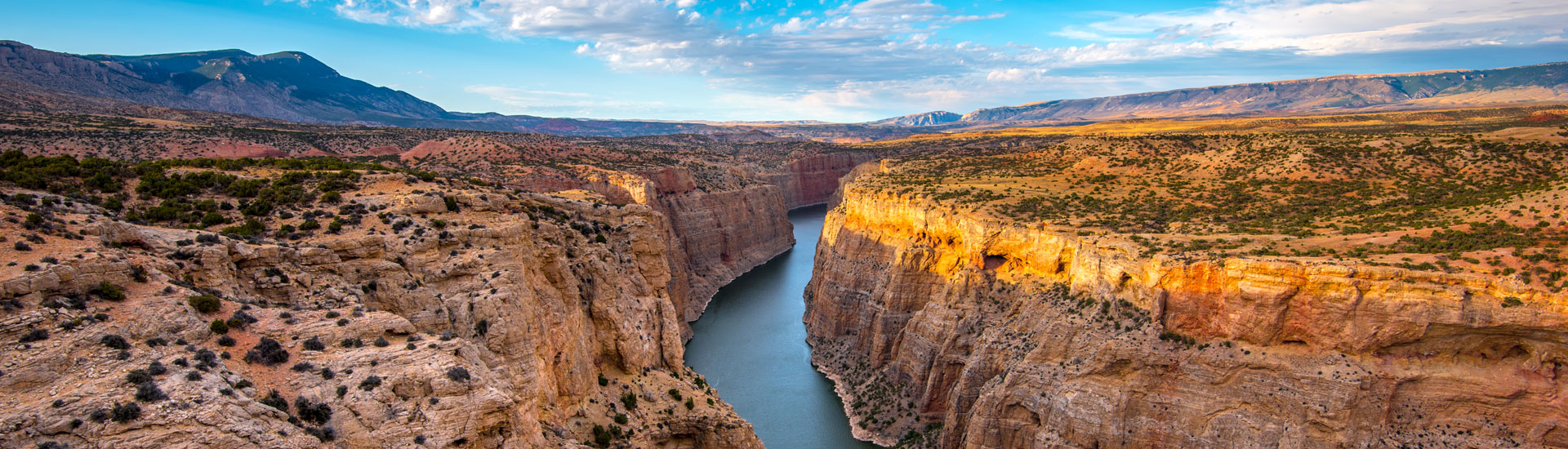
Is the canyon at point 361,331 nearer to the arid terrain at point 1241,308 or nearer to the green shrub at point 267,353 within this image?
the green shrub at point 267,353

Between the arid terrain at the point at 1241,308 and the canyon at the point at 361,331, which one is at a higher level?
the canyon at the point at 361,331

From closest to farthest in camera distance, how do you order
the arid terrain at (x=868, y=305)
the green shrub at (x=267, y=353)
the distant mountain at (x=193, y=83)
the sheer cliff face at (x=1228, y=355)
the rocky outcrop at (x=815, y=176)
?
the arid terrain at (x=868, y=305) < the green shrub at (x=267, y=353) < the sheer cliff face at (x=1228, y=355) < the distant mountain at (x=193, y=83) < the rocky outcrop at (x=815, y=176)

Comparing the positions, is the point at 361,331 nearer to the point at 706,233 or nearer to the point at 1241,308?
the point at 1241,308

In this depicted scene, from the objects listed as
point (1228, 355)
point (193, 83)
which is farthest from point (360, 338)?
point (193, 83)

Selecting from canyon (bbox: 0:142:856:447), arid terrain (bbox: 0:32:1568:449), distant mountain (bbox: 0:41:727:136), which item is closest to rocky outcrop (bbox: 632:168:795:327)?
arid terrain (bbox: 0:32:1568:449)

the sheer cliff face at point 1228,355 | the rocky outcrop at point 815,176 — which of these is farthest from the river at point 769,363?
the rocky outcrop at point 815,176

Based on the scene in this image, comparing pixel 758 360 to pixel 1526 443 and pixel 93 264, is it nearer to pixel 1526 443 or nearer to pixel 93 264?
pixel 1526 443

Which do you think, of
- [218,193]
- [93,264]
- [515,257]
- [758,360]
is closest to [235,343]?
[93,264]
